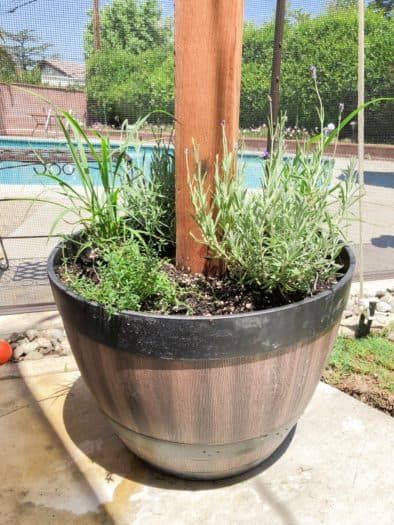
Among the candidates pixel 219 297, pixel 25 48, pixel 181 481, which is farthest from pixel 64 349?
pixel 25 48

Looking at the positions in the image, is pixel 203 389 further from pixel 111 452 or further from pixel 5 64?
pixel 5 64

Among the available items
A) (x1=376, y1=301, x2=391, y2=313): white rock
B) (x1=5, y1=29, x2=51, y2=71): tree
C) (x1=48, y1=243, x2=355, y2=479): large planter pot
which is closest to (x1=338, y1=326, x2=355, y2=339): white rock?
(x1=376, y1=301, x2=391, y2=313): white rock

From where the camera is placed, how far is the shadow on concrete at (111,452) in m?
1.35

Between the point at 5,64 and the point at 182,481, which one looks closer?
the point at 182,481

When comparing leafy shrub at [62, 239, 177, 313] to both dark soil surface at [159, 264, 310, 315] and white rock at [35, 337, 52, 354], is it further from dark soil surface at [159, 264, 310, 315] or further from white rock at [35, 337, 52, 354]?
white rock at [35, 337, 52, 354]

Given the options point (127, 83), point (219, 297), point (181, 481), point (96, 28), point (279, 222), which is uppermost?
point (96, 28)

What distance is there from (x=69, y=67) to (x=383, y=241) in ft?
9.91

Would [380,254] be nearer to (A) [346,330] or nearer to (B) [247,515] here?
(A) [346,330]

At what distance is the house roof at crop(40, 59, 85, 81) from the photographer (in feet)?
9.46

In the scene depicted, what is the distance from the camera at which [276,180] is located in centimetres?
115

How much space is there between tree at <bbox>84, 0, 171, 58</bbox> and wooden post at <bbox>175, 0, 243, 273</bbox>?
1943 mm

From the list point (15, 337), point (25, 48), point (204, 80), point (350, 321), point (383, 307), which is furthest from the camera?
point (25, 48)

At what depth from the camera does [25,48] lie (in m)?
2.77

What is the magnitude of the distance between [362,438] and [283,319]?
0.87m
